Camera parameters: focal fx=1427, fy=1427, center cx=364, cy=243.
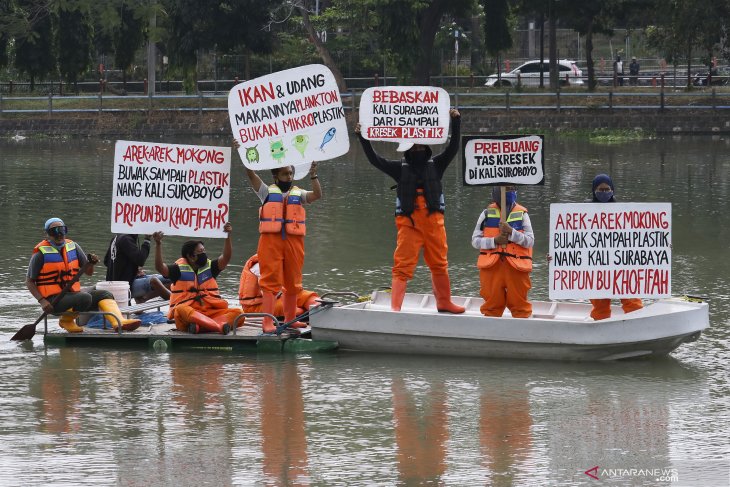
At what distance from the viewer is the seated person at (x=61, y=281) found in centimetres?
1320

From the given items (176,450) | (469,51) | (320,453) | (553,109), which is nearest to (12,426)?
(176,450)

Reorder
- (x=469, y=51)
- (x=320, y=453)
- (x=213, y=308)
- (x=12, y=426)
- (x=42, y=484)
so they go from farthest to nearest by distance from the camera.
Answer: (x=469, y=51) → (x=213, y=308) → (x=12, y=426) → (x=320, y=453) → (x=42, y=484)

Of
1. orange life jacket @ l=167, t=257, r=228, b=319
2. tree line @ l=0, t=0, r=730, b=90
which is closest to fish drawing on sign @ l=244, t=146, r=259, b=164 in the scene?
orange life jacket @ l=167, t=257, r=228, b=319

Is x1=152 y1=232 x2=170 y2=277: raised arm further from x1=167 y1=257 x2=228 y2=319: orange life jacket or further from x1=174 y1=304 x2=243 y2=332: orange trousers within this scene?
x1=174 y1=304 x2=243 y2=332: orange trousers

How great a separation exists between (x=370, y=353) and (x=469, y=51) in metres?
48.7

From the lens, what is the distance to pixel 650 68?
6153 cm

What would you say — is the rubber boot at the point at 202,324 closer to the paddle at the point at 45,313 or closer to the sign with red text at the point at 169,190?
the sign with red text at the point at 169,190

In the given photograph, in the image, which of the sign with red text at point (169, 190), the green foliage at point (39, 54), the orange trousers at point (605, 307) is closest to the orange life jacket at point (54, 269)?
the sign with red text at point (169, 190)

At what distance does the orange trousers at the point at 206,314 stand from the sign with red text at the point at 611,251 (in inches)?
119

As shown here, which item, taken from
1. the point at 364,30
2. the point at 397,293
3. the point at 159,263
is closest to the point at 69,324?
the point at 159,263

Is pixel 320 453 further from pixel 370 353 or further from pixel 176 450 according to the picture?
pixel 370 353

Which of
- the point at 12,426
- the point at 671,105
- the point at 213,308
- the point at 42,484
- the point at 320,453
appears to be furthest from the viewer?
the point at 671,105

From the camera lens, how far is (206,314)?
43.2 ft

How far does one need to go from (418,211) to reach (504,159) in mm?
897
